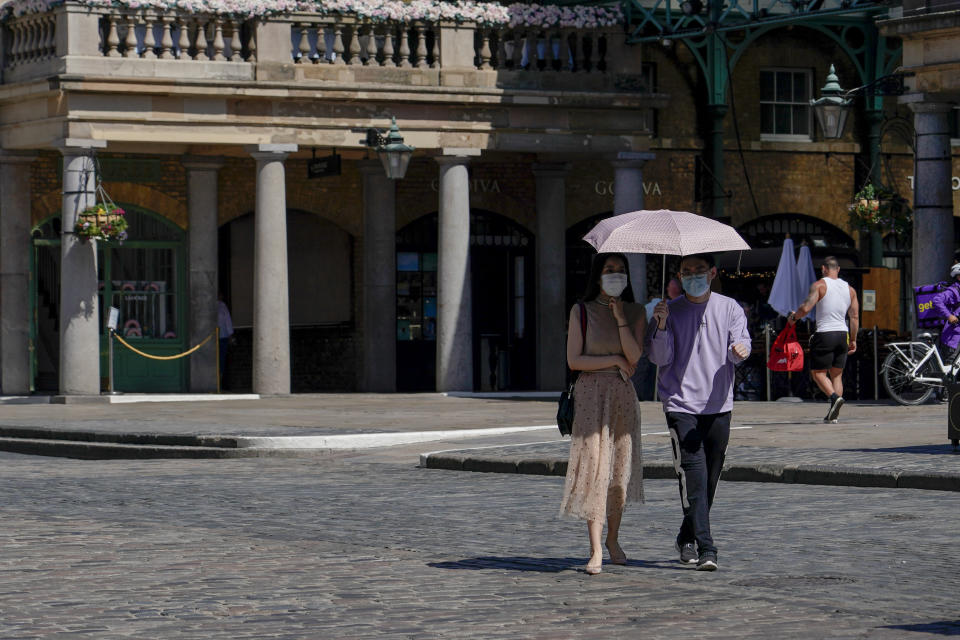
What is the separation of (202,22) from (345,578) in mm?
19992

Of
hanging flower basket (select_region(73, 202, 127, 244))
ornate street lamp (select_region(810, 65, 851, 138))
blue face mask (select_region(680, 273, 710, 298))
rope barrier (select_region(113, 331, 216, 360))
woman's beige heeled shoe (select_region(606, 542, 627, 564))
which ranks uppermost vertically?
ornate street lamp (select_region(810, 65, 851, 138))

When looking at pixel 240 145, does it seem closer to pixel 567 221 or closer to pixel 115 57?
pixel 115 57

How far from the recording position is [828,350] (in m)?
22.0

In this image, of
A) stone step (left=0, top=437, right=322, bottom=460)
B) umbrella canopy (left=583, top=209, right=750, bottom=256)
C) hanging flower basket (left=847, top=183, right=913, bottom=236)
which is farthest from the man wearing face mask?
hanging flower basket (left=847, top=183, right=913, bottom=236)

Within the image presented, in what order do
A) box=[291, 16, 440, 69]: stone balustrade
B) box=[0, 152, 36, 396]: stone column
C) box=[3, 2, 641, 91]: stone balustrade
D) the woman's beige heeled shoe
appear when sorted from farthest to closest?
1. box=[0, 152, 36, 396]: stone column
2. box=[291, 16, 440, 69]: stone balustrade
3. box=[3, 2, 641, 91]: stone balustrade
4. the woman's beige heeled shoe

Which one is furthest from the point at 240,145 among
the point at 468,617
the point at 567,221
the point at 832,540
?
the point at 468,617

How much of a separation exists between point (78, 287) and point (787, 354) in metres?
11.2

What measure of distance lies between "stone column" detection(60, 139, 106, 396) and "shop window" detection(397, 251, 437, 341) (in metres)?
5.96

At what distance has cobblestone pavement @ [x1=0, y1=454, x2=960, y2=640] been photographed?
9.02 m

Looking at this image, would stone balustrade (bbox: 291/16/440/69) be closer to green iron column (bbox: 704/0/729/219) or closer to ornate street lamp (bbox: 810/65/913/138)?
green iron column (bbox: 704/0/729/219)

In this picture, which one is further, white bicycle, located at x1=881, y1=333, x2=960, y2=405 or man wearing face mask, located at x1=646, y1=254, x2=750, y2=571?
white bicycle, located at x1=881, y1=333, x2=960, y2=405

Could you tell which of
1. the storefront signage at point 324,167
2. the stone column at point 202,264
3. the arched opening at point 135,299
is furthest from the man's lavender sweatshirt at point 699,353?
the arched opening at point 135,299

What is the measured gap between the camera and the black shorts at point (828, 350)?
22.0 m

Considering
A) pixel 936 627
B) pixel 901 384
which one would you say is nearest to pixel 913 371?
pixel 901 384
